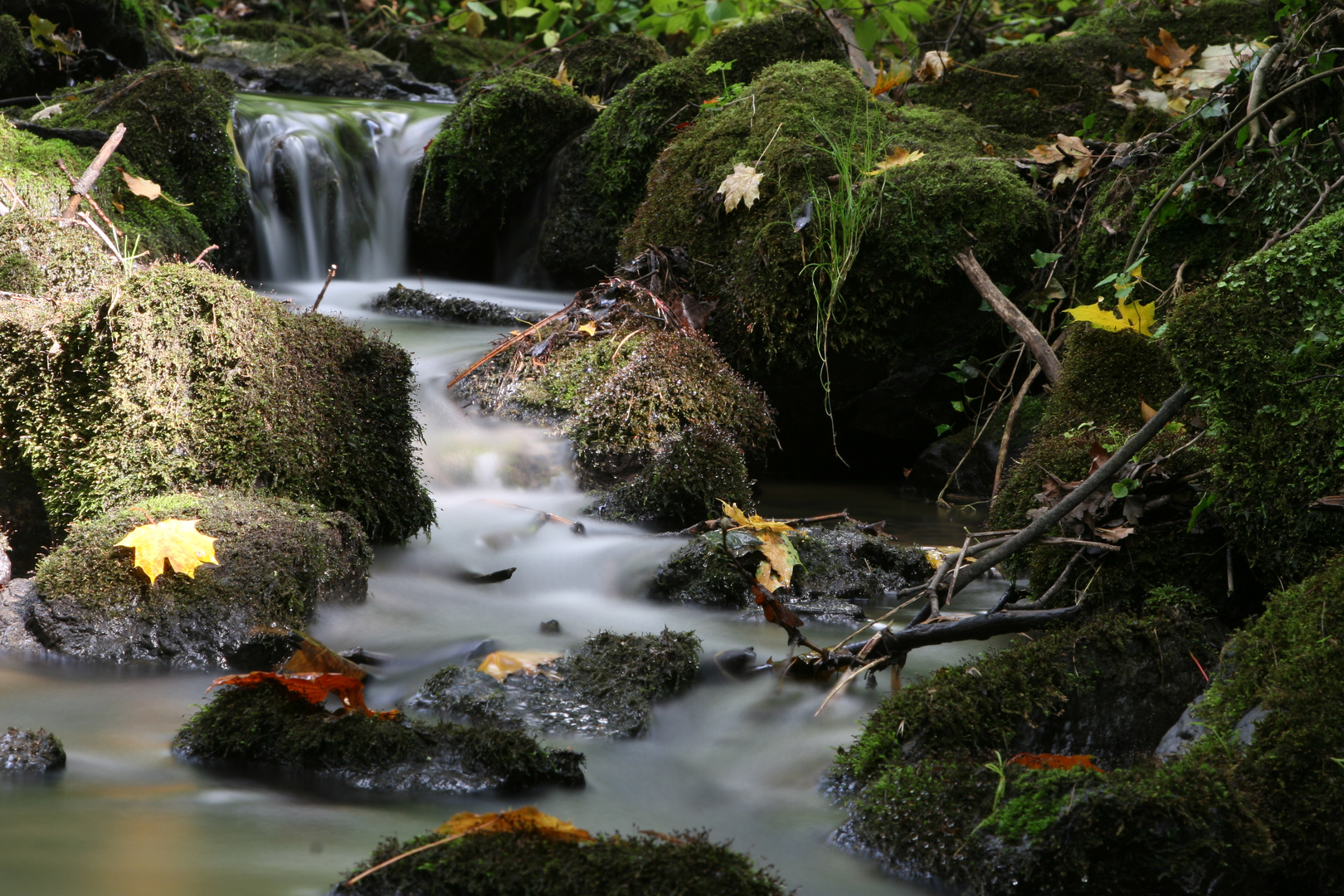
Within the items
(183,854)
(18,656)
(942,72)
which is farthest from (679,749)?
(942,72)

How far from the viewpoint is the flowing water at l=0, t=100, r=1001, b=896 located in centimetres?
190

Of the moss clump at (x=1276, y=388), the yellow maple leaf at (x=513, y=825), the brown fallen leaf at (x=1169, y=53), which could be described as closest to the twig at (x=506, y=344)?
the moss clump at (x=1276, y=388)

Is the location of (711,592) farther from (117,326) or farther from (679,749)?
(117,326)

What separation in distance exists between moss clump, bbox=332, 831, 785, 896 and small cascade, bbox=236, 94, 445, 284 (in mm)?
6328

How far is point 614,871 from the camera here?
5.35 feet

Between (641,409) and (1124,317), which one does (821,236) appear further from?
(1124,317)

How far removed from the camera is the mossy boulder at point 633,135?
6.57m

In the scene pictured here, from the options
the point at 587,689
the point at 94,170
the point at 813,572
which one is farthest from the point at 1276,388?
the point at 94,170

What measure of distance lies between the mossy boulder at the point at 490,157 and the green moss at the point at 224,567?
464 cm

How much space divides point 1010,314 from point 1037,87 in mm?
2494

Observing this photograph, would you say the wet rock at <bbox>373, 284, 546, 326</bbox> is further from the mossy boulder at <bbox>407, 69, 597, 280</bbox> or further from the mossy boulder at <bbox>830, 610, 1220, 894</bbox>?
the mossy boulder at <bbox>830, 610, 1220, 894</bbox>

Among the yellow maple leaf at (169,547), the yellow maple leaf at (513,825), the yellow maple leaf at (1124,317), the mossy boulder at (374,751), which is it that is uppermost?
the yellow maple leaf at (1124,317)

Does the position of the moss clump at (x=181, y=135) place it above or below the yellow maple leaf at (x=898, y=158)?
below

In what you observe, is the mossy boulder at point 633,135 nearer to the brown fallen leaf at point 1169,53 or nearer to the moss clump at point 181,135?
the brown fallen leaf at point 1169,53
